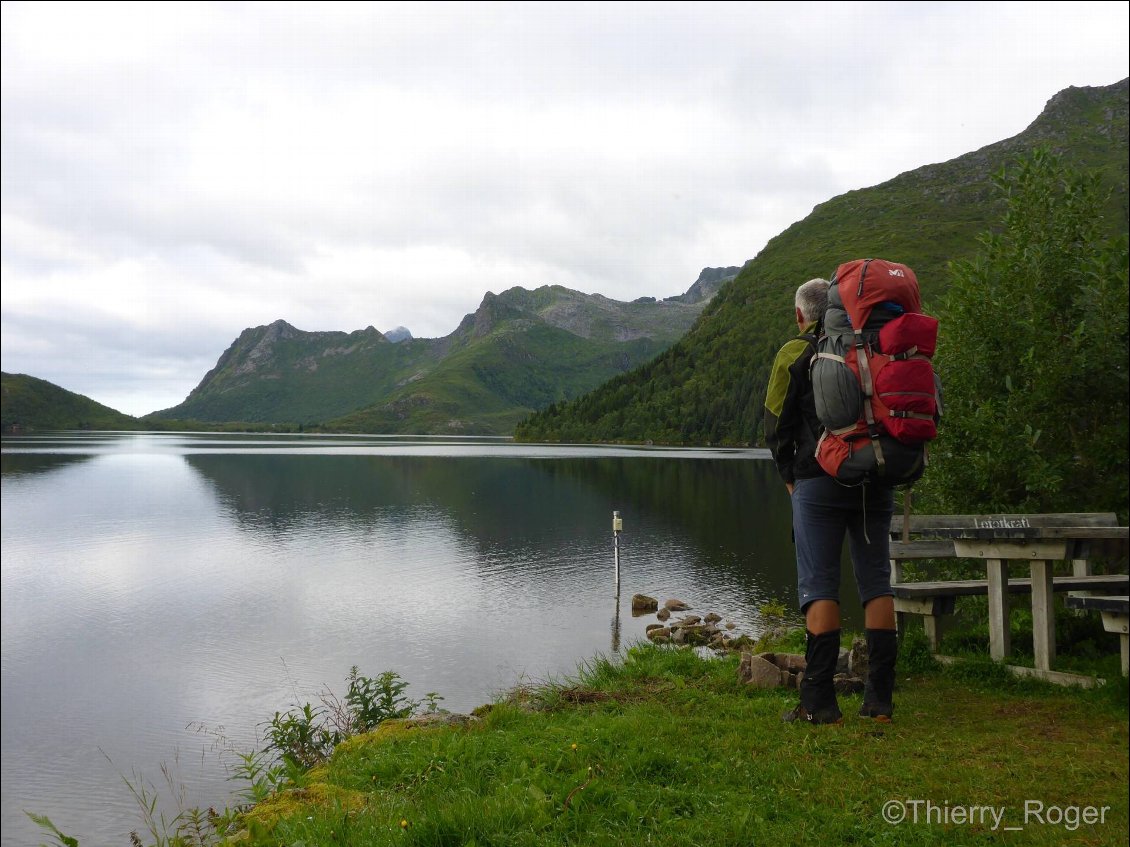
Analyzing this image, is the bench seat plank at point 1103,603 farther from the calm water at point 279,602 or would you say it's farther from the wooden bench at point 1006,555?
the calm water at point 279,602

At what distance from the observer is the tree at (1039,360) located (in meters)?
12.6

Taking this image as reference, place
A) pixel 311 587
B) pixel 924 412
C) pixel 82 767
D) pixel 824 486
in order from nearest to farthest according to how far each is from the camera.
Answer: pixel 924 412, pixel 824 486, pixel 82 767, pixel 311 587

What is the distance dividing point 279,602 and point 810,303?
23.3 meters

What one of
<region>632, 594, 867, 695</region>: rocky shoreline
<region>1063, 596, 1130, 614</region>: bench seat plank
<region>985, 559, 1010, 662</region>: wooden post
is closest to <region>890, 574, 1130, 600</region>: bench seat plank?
<region>985, 559, 1010, 662</region>: wooden post

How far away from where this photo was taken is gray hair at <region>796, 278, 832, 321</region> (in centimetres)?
699

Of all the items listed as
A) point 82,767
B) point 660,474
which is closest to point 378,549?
point 82,767

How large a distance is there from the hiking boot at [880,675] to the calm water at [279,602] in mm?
9245

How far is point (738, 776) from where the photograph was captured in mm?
5711

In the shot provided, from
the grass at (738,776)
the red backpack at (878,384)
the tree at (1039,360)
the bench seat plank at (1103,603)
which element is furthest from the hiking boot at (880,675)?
the tree at (1039,360)

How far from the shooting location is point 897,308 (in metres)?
6.32

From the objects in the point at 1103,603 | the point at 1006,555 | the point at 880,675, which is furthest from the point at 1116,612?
the point at 880,675

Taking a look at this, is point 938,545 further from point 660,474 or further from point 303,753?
point 660,474

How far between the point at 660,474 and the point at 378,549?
47.6 metres

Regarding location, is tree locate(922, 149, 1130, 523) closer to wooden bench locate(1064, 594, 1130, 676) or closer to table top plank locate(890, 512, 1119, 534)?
table top plank locate(890, 512, 1119, 534)
